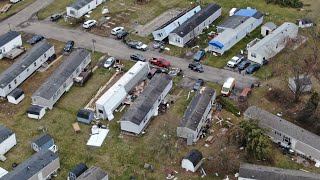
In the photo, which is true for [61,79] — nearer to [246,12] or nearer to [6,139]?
[6,139]

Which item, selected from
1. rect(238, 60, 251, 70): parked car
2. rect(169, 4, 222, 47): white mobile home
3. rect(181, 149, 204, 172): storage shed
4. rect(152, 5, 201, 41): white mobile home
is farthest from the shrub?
rect(152, 5, 201, 41): white mobile home

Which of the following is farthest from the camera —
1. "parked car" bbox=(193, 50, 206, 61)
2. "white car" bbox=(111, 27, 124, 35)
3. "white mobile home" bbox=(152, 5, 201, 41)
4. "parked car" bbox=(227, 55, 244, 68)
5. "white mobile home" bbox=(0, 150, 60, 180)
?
"white car" bbox=(111, 27, 124, 35)

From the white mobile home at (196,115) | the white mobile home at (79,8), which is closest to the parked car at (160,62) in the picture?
the white mobile home at (196,115)

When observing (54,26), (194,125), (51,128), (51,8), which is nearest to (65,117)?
(51,128)

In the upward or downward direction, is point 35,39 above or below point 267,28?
below

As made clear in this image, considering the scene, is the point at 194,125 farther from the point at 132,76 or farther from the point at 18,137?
the point at 18,137

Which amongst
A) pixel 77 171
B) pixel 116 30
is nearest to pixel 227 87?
pixel 77 171

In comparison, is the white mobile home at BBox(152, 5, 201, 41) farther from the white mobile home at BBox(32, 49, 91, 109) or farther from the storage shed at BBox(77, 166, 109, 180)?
the storage shed at BBox(77, 166, 109, 180)
